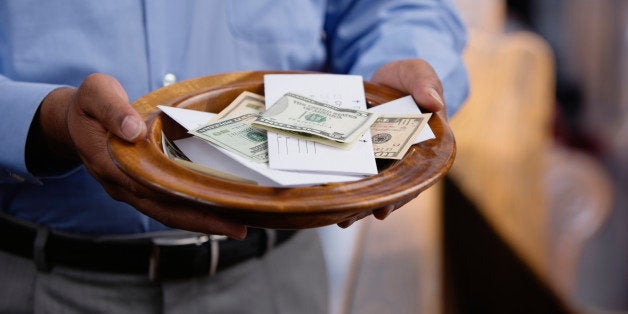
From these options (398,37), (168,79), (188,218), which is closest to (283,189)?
(188,218)

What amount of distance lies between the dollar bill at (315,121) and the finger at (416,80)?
79 mm

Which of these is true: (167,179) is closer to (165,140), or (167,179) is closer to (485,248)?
(165,140)

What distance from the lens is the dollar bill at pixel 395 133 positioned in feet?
2.77

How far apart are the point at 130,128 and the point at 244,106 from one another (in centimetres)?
23

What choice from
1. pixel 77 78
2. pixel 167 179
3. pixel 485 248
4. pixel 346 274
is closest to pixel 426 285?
pixel 346 274

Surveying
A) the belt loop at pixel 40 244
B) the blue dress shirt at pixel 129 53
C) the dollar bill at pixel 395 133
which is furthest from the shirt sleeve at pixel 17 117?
the dollar bill at pixel 395 133

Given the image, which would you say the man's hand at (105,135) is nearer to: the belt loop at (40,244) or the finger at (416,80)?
the belt loop at (40,244)

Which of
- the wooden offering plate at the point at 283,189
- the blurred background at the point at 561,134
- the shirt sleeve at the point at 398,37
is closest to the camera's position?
the wooden offering plate at the point at 283,189

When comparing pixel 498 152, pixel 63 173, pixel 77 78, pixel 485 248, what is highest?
pixel 77 78

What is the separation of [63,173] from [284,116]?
352 millimetres

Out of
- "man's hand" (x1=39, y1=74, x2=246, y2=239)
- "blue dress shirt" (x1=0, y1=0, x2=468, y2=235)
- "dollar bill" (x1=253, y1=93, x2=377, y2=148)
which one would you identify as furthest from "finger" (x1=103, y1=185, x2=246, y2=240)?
"blue dress shirt" (x1=0, y1=0, x2=468, y2=235)

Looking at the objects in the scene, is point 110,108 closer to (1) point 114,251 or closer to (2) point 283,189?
(2) point 283,189

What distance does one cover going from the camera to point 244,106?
0.98 m

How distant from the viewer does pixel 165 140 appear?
0.86 m
